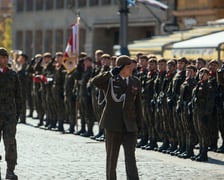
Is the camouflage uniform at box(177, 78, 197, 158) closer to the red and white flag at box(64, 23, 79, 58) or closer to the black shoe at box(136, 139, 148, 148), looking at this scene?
the black shoe at box(136, 139, 148, 148)

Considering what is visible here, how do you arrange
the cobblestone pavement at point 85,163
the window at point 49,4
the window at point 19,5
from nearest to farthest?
1. the cobblestone pavement at point 85,163
2. the window at point 49,4
3. the window at point 19,5

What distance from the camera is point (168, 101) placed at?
1973 centimetres

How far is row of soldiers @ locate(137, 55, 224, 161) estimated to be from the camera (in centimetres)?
1836

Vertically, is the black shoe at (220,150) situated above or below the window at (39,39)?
below

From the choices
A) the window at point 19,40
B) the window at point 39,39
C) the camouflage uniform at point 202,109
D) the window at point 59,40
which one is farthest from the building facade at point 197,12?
the camouflage uniform at point 202,109

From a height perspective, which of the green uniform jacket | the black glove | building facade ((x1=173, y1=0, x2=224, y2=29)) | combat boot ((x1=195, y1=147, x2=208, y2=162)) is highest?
building facade ((x1=173, y1=0, x2=224, y2=29))

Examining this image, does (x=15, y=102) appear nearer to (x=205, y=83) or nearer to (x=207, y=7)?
(x=205, y=83)

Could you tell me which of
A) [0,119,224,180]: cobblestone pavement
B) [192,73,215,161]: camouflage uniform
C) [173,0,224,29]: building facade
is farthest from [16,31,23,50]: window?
[192,73,215,161]: camouflage uniform

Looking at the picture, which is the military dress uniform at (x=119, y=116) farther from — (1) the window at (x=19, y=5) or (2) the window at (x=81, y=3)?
(1) the window at (x=19, y=5)

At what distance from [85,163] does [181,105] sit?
2.78 m

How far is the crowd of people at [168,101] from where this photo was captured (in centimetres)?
1841

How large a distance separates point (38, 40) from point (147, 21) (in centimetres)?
1588

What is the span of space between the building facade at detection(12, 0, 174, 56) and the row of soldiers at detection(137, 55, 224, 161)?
27.5 meters

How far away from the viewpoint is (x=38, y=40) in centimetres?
6550
